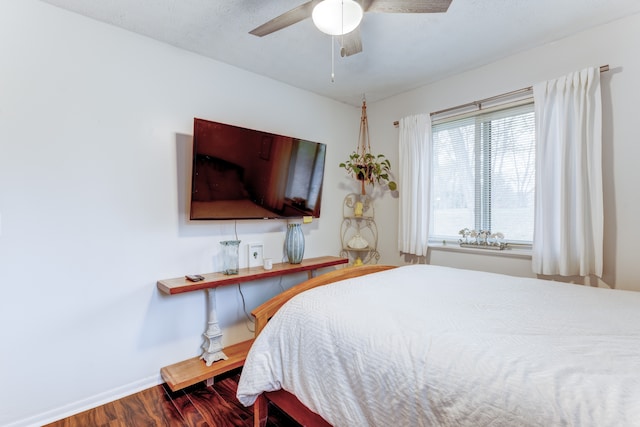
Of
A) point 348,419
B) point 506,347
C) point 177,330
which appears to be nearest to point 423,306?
point 506,347

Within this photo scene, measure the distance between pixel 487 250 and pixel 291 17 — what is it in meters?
2.26

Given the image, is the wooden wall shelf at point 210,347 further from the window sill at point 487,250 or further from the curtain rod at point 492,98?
the curtain rod at point 492,98

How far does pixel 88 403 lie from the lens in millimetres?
1892

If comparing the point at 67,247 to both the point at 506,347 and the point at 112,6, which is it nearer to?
the point at 112,6

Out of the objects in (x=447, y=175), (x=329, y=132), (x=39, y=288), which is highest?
(x=329, y=132)

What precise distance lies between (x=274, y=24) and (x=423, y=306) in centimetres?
160

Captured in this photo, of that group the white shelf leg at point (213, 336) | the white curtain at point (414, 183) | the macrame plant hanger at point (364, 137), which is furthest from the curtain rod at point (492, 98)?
the white shelf leg at point (213, 336)

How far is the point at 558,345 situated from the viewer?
0.99 metres

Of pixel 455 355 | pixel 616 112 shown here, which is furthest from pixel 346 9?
pixel 616 112

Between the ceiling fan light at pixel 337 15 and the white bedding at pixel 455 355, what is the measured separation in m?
1.31

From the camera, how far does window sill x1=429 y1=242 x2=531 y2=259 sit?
2.40 m

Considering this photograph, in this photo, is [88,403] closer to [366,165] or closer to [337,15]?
[337,15]

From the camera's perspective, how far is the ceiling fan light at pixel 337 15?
1.40 meters

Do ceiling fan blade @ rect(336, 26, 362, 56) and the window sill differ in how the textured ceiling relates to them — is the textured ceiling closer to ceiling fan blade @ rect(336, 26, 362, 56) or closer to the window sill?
ceiling fan blade @ rect(336, 26, 362, 56)
